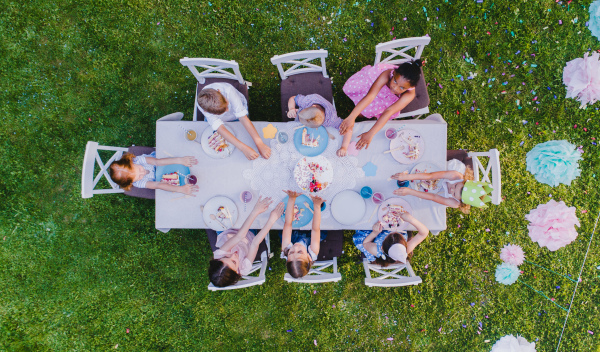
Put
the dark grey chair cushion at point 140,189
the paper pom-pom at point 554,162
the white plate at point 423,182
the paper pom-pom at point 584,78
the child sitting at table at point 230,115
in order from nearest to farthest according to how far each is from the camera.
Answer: the child sitting at table at point 230,115
the white plate at point 423,182
the paper pom-pom at point 554,162
the dark grey chair cushion at point 140,189
the paper pom-pom at point 584,78

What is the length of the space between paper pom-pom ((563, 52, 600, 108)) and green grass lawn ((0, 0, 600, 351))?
21 centimetres

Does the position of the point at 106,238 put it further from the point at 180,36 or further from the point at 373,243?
the point at 373,243

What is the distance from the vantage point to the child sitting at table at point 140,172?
2.96 meters

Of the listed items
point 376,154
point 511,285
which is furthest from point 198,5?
point 511,285

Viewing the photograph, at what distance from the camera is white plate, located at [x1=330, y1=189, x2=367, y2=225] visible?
3111mm

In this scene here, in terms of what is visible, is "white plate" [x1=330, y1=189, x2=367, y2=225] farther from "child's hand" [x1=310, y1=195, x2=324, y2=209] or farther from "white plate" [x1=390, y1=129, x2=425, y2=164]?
"white plate" [x1=390, y1=129, x2=425, y2=164]

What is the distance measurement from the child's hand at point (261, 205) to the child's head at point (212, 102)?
89cm

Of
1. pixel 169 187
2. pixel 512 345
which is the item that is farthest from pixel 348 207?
pixel 512 345

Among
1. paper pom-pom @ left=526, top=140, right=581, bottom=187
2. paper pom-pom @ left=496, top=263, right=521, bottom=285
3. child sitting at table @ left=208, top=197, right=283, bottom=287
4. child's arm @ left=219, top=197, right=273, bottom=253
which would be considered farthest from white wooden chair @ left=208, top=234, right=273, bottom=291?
paper pom-pom @ left=526, top=140, right=581, bottom=187

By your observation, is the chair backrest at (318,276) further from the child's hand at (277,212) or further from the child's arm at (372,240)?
the child's hand at (277,212)

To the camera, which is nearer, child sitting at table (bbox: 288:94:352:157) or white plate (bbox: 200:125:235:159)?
child sitting at table (bbox: 288:94:352:157)

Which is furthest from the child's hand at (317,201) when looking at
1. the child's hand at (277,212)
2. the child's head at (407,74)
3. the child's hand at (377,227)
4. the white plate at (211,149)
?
the child's head at (407,74)

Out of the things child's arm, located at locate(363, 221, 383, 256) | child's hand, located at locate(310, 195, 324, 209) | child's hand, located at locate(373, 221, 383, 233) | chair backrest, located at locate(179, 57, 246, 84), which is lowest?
child's arm, located at locate(363, 221, 383, 256)

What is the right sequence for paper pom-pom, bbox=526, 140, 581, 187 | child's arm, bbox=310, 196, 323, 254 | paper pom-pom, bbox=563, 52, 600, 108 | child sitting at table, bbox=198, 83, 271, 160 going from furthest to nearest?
paper pom-pom, bbox=563, 52, 600, 108 < paper pom-pom, bbox=526, 140, 581, 187 < child's arm, bbox=310, 196, 323, 254 < child sitting at table, bbox=198, 83, 271, 160
